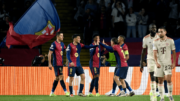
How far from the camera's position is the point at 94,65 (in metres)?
13.6

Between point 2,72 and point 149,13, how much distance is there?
899 cm

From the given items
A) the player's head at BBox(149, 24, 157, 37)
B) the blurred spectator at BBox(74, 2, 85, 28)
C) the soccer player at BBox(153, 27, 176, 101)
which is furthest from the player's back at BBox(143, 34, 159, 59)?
the blurred spectator at BBox(74, 2, 85, 28)

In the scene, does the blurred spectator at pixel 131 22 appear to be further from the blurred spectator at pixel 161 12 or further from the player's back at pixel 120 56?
the player's back at pixel 120 56

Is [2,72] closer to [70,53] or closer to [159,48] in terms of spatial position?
[70,53]

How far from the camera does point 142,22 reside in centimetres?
1961

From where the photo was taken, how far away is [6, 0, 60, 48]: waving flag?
625 inches

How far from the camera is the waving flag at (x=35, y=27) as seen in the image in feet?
52.1

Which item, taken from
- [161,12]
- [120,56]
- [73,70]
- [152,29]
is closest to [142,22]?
[161,12]

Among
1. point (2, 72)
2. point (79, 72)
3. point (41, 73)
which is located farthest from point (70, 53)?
point (2, 72)

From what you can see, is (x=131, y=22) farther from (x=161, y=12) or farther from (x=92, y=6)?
(x=92, y=6)

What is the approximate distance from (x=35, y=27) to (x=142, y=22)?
20.2 ft

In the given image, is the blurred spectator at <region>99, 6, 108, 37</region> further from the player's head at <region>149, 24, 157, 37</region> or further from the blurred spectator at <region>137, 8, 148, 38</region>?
the player's head at <region>149, 24, 157, 37</region>

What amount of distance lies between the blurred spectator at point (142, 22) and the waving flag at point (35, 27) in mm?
5160

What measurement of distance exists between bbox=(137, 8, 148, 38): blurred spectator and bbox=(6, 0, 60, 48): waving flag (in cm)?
516
